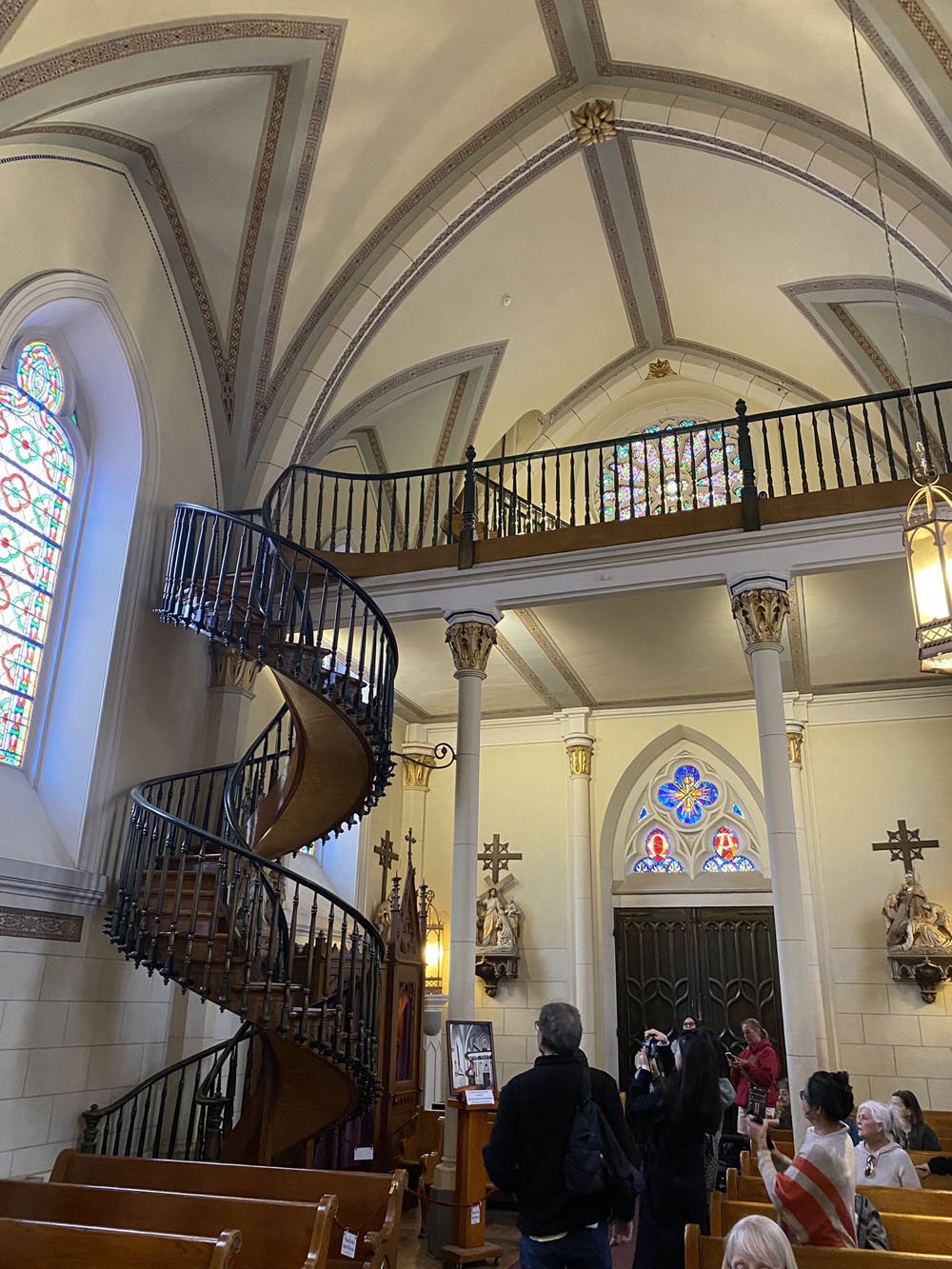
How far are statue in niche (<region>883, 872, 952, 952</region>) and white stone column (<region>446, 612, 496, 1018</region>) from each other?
4650mm

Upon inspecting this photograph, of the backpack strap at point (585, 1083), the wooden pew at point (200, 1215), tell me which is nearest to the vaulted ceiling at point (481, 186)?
the wooden pew at point (200, 1215)

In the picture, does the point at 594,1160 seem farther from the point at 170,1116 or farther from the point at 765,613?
the point at 170,1116

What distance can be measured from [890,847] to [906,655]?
204 cm

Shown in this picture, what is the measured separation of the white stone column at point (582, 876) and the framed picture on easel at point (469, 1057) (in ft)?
12.5

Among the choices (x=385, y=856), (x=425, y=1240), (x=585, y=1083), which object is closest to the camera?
(x=585, y=1083)

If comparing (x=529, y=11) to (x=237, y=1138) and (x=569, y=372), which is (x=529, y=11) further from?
(x=237, y=1138)

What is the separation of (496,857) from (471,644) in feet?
13.7

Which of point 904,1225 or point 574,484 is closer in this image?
point 904,1225

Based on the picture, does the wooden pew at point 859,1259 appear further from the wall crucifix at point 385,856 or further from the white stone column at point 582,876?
the white stone column at point 582,876

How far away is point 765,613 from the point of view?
7.38 meters

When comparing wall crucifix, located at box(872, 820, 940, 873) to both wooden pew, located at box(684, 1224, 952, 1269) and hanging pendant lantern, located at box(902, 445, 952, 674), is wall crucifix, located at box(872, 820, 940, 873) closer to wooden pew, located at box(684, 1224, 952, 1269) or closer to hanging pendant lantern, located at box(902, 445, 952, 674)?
hanging pendant lantern, located at box(902, 445, 952, 674)

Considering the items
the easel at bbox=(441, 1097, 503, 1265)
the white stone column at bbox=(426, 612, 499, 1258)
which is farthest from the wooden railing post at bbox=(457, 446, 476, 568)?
the easel at bbox=(441, 1097, 503, 1265)

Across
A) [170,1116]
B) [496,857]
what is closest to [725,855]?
[496,857]

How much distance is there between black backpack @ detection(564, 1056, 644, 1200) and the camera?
274cm
